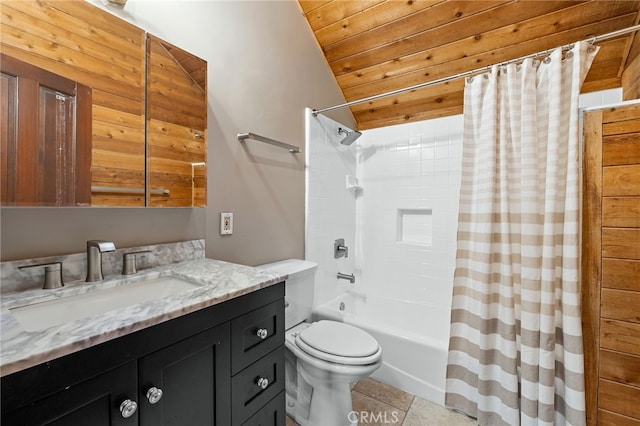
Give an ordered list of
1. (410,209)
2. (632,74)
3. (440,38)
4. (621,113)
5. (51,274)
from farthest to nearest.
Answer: (410,209) → (440,38) → (632,74) → (621,113) → (51,274)

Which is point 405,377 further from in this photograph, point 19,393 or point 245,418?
point 19,393

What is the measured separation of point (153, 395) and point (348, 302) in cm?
189

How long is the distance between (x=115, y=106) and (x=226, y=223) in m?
0.69

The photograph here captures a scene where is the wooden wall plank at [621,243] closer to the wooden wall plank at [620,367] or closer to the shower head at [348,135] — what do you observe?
the wooden wall plank at [620,367]

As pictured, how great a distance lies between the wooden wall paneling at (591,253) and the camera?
1.20m

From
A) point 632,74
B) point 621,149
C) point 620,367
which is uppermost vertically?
point 632,74

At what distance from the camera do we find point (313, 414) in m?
1.43

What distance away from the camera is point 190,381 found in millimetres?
755

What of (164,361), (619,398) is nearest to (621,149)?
(619,398)

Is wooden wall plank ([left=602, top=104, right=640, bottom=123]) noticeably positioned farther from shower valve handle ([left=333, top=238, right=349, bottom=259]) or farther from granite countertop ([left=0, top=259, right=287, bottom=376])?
shower valve handle ([left=333, top=238, right=349, bottom=259])

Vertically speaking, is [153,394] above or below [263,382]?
above

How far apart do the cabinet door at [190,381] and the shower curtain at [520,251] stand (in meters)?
1.31

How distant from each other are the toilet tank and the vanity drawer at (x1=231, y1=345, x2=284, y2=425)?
50 cm

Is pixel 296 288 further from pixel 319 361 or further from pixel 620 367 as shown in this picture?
pixel 620 367
